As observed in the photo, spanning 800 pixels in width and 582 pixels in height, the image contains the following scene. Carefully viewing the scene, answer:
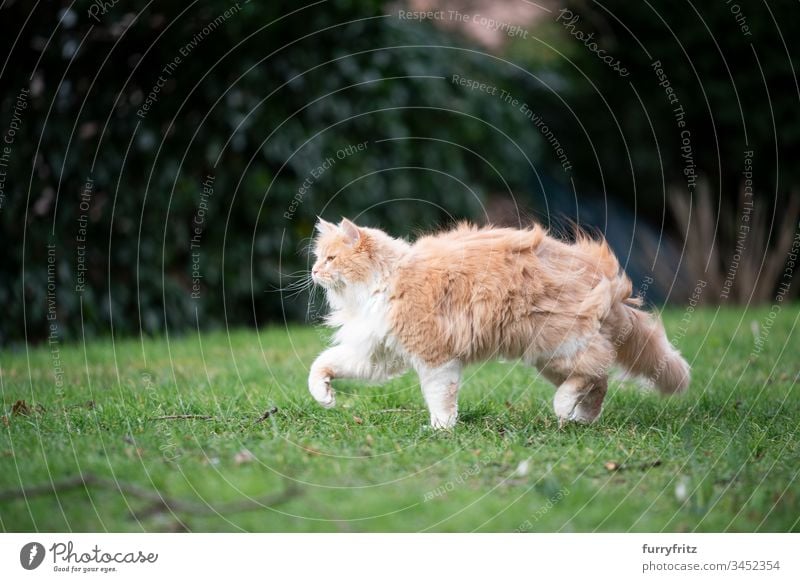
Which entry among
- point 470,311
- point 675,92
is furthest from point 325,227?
point 675,92

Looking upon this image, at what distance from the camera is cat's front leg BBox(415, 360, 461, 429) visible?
455cm

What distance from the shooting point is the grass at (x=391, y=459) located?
3631 mm

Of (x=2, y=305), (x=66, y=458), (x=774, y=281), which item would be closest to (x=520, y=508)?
(x=66, y=458)

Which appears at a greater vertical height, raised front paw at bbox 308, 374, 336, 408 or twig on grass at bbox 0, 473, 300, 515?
raised front paw at bbox 308, 374, 336, 408

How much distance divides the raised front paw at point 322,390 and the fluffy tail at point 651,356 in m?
1.65

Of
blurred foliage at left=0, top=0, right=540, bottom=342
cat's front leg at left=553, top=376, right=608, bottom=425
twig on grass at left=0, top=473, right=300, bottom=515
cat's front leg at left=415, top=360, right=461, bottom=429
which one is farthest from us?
blurred foliage at left=0, top=0, right=540, bottom=342

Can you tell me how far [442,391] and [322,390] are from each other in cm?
65

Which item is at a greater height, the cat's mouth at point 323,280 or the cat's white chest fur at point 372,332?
the cat's mouth at point 323,280

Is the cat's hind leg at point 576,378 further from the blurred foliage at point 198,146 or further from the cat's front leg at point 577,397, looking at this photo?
the blurred foliage at point 198,146

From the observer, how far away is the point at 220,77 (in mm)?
8391
